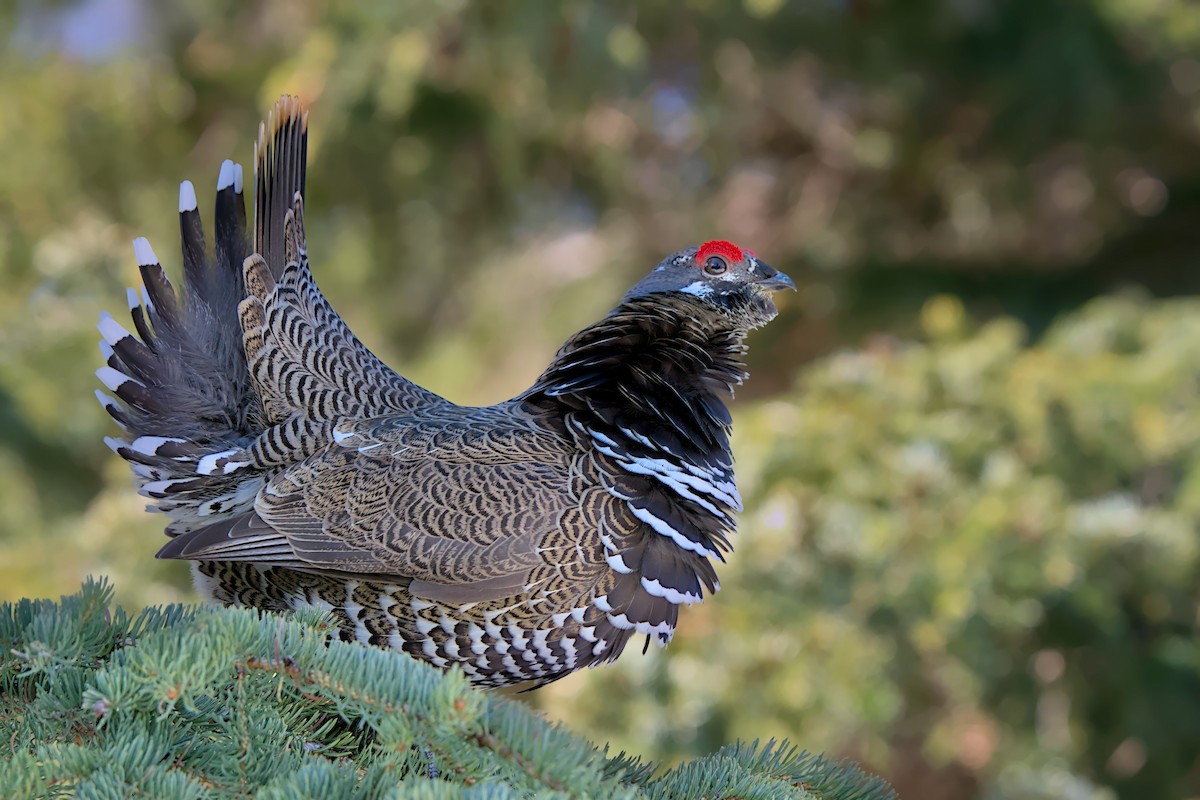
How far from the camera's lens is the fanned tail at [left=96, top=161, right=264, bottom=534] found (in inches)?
105

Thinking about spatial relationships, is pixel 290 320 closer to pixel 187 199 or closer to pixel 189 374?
pixel 189 374

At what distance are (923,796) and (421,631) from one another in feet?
20.9

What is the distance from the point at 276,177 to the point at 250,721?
5.08ft

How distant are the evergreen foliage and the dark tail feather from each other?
1.20 m

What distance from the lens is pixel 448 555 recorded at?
2.39 meters

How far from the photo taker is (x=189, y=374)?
9.15ft

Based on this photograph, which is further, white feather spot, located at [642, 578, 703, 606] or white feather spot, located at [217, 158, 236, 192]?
white feather spot, located at [217, 158, 236, 192]

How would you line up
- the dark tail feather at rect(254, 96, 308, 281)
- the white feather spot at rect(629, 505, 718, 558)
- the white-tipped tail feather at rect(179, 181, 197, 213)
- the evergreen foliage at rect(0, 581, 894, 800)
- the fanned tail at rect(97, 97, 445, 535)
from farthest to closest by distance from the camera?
the white-tipped tail feather at rect(179, 181, 197, 213)
the dark tail feather at rect(254, 96, 308, 281)
the fanned tail at rect(97, 97, 445, 535)
the white feather spot at rect(629, 505, 718, 558)
the evergreen foliage at rect(0, 581, 894, 800)

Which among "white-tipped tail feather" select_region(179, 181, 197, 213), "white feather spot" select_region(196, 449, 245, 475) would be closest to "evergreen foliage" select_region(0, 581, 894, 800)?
"white feather spot" select_region(196, 449, 245, 475)

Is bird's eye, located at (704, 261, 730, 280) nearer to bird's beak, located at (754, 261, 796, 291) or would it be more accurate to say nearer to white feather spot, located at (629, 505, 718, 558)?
bird's beak, located at (754, 261, 796, 291)

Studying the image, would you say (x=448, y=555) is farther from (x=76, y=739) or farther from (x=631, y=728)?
(x=631, y=728)

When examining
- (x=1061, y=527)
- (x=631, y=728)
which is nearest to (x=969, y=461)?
(x=1061, y=527)

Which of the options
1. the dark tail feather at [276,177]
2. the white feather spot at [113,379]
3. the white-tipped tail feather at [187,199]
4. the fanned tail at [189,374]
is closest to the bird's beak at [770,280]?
the dark tail feather at [276,177]

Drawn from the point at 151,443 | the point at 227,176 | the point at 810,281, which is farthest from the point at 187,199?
the point at 810,281
